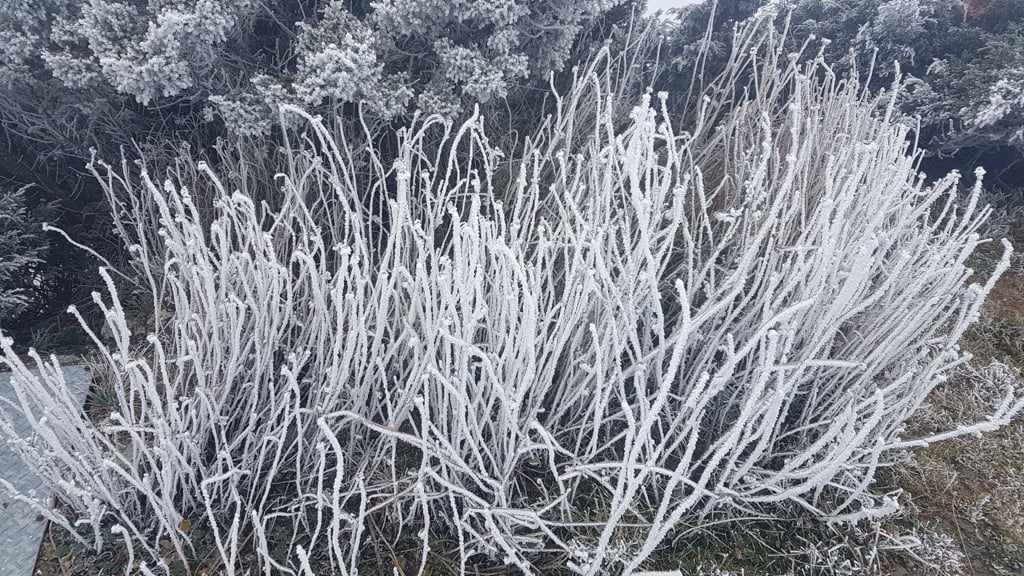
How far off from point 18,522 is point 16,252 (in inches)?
43.6

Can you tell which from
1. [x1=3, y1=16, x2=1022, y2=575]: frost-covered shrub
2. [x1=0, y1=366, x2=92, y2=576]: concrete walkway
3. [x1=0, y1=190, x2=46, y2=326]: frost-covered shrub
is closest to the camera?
[x1=3, y1=16, x2=1022, y2=575]: frost-covered shrub

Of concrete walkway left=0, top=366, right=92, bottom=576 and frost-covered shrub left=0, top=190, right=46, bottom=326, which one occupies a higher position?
frost-covered shrub left=0, top=190, right=46, bottom=326

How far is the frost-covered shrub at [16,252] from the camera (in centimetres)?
202

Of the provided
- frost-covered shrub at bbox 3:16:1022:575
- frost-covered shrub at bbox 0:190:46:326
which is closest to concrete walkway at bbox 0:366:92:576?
frost-covered shrub at bbox 3:16:1022:575

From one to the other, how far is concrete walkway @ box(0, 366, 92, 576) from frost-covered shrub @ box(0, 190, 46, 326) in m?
0.51

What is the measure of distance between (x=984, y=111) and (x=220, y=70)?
3257mm

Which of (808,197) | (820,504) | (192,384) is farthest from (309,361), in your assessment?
(808,197)

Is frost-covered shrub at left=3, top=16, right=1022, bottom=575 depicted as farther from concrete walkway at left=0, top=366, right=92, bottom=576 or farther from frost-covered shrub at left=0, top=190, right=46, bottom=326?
frost-covered shrub at left=0, top=190, right=46, bottom=326

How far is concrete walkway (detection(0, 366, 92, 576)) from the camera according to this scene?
142 cm

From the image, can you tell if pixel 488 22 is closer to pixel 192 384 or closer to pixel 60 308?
pixel 192 384

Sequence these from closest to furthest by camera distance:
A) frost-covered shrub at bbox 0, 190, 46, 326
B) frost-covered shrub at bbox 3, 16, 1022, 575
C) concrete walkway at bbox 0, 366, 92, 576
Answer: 1. frost-covered shrub at bbox 3, 16, 1022, 575
2. concrete walkway at bbox 0, 366, 92, 576
3. frost-covered shrub at bbox 0, 190, 46, 326

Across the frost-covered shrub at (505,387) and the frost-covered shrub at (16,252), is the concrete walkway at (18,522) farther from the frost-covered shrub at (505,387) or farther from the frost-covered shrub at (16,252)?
the frost-covered shrub at (16,252)

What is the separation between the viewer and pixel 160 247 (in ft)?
7.65

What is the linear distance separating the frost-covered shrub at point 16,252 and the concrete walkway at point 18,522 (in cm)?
51
